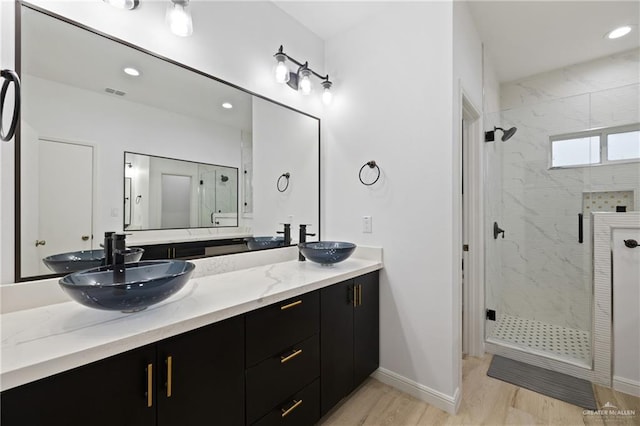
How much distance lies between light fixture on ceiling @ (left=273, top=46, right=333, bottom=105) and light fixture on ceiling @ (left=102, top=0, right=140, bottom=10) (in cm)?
86

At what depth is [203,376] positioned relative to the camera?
3.43ft

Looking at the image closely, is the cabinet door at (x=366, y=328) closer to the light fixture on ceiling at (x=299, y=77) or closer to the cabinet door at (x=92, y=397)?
the cabinet door at (x=92, y=397)

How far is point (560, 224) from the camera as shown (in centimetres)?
262

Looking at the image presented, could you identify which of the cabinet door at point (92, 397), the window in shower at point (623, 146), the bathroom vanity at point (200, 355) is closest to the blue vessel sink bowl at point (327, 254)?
the bathroom vanity at point (200, 355)

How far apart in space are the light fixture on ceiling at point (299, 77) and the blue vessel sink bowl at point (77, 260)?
1465 mm

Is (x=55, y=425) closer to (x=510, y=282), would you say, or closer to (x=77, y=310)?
(x=77, y=310)

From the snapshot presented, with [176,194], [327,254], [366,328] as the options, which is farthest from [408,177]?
[176,194]

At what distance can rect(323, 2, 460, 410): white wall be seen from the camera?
179 cm

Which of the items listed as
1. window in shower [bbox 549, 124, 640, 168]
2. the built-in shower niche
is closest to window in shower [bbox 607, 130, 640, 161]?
window in shower [bbox 549, 124, 640, 168]

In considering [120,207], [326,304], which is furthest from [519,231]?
[120,207]

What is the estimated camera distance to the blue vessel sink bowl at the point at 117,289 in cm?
88

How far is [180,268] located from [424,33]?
2.06 meters

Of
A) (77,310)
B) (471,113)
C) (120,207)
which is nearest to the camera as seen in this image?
(77,310)

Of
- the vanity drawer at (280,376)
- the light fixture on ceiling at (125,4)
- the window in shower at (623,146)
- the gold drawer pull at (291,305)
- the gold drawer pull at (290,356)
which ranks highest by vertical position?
the light fixture on ceiling at (125,4)
